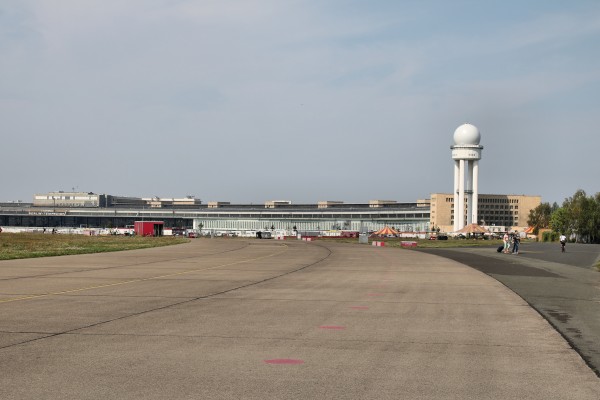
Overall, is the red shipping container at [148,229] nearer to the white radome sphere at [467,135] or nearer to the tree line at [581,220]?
the tree line at [581,220]

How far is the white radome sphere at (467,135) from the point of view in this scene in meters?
198

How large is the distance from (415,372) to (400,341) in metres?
3.07

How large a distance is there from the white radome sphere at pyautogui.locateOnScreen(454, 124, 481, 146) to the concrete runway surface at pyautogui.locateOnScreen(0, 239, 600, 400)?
178 metres

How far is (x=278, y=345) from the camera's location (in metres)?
13.4

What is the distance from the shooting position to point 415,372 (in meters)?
11.1

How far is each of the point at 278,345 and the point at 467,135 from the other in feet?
628

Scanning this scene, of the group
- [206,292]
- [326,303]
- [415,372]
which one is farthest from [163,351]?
[206,292]

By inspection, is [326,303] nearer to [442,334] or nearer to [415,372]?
[442,334]

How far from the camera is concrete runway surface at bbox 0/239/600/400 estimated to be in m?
9.89

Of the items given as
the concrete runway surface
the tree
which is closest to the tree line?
the tree

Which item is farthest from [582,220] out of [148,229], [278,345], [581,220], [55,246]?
[278,345]

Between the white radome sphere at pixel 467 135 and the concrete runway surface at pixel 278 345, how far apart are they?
583ft

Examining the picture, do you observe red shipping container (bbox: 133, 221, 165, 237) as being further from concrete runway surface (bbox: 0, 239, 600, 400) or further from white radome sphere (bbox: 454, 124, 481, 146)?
concrete runway surface (bbox: 0, 239, 600, 400)

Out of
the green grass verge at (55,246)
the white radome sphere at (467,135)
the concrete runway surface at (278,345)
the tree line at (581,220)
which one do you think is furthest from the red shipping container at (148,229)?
the concrete runway surface at (278,345)
